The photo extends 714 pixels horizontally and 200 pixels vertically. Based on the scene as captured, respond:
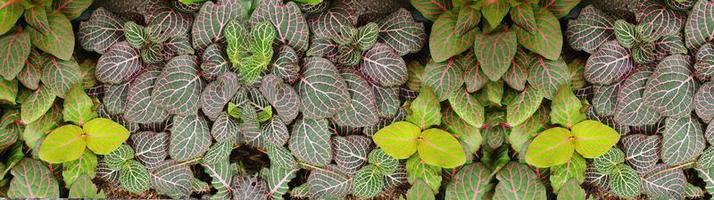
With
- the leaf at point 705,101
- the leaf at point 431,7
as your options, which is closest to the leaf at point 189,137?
the leaf at point 431,7

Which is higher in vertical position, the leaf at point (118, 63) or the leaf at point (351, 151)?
the leaf at point (118, 63)

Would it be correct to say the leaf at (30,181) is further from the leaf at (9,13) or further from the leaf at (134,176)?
the leaf at (9,13)

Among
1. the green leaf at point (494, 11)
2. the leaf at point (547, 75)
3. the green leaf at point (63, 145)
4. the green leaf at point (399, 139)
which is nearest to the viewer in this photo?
the green leaf at point (494, 11)

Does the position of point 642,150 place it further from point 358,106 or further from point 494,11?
point 358,106

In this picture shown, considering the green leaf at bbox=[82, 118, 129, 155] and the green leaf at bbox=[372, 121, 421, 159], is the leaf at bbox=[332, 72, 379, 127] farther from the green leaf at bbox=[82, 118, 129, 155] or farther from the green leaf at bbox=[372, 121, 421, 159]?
the green leaf at bbox=[82, 118, 129, 155]

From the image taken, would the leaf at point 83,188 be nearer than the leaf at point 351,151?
No

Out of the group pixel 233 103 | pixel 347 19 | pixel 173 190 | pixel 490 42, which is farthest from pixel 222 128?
pixel 490 42
